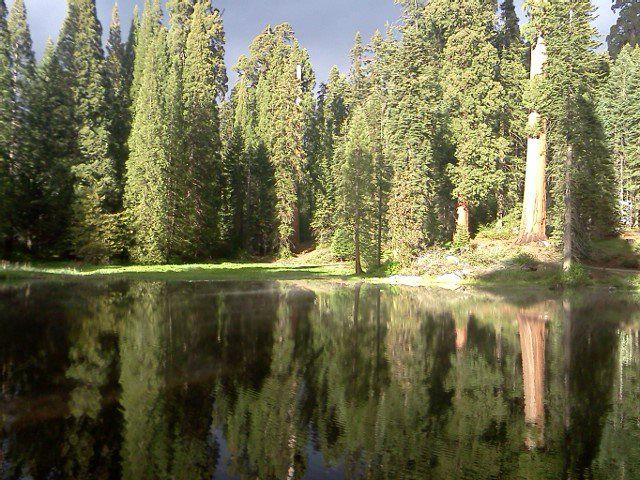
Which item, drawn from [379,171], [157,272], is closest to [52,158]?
[157,272]

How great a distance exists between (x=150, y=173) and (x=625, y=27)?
5774 cm

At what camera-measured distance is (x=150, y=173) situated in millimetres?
44219

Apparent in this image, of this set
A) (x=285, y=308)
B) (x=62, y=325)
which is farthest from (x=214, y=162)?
(x=62, y=325)

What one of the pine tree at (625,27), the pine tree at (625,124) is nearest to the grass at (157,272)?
the pine tree at (625,124)

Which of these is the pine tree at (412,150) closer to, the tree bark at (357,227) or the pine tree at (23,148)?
the tree bark at (357,227)

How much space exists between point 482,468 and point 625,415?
11.5 feet

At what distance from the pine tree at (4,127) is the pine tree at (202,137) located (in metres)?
13.9

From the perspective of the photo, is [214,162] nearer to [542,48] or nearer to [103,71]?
[103,71]

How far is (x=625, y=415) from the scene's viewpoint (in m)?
8.12

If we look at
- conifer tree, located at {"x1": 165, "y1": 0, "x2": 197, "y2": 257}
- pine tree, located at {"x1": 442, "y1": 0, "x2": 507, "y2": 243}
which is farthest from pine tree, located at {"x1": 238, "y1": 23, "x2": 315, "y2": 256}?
pine tree, located at {"x1": 442, "y1": 0, "x2": 507, "y2": 243}

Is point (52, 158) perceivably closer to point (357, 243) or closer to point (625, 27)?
point (357, 243)

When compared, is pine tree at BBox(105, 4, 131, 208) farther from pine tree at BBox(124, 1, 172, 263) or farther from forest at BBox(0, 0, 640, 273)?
pine tree at BBox(124, 1, 172, 263)

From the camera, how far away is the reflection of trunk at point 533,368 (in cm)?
778

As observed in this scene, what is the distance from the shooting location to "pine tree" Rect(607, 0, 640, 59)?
61.2 m
